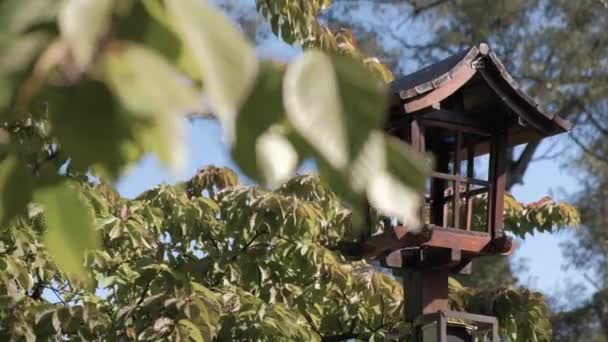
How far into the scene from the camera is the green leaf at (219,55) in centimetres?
50

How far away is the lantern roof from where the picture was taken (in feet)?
10.7

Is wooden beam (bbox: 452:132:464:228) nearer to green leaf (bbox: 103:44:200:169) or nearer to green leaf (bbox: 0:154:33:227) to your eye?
green leaf (bbox: 0:154:33:227)

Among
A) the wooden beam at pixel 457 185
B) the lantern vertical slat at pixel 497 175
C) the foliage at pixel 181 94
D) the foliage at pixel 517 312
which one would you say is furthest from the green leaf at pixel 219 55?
the foliage at pixel 517 312

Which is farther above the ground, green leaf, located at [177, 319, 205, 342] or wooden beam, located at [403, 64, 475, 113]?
wooden beam, located at [403, 64, 475, 113]

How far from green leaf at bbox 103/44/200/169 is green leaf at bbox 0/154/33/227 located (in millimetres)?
162

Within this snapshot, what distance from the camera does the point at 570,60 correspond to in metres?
11.5

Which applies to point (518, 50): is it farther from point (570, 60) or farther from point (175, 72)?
point (175, 72)

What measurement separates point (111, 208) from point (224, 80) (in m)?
3.74

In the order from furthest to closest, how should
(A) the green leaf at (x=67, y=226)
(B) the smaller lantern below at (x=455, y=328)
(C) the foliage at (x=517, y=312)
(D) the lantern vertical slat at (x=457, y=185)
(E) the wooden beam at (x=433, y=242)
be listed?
(C) the foliage at (x=517, y=312) → (D) the lantern vertical slat at (x=457, y=185) → (B) the smaller lantern below at (x=455, y=328) → (E) the wooden beam at (x=433, y=242) → (A) the green leaf at (x=67, y=226)

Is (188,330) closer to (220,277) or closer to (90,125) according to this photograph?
(220,277)

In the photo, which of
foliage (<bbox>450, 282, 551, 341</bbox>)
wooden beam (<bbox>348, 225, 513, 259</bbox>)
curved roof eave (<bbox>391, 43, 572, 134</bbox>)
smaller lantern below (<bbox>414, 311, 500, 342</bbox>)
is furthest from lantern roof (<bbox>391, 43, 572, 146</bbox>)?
foliage (<bbox>450, 282, 551, 341</bbox>)

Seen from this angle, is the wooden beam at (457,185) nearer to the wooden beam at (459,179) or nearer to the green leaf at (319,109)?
the wooden beam at (459,179)

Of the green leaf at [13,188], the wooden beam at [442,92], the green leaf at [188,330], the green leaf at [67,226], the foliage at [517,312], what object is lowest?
the green leaf at [67,226]

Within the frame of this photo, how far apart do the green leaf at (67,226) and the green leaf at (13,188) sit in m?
0.02
